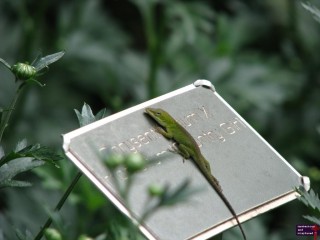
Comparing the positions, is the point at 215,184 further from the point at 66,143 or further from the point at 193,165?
the point at 66,143

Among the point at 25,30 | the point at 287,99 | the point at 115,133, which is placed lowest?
the point at 287,99

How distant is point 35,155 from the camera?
77.9 inches

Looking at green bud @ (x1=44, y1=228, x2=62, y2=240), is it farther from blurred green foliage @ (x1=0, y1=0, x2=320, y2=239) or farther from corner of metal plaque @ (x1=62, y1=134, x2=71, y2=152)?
blurred green foliage @ (x1=0, y1=0, x2=320, y2=239)

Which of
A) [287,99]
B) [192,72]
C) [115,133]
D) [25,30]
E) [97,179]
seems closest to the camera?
[97,179]

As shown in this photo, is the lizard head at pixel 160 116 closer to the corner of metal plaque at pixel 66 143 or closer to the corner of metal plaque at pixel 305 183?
the corner of metal plaque at pixel 66 143

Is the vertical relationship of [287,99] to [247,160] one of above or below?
below

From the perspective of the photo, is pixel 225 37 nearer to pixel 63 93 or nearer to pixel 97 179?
pixel 63 93

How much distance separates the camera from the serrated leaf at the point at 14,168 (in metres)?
1.99

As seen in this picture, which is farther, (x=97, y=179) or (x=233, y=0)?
(x=233, y=0)

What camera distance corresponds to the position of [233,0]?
17.5 feet

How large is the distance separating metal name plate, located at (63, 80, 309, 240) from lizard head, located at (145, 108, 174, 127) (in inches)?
0.7

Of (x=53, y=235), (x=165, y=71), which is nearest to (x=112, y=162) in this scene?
(x=53, y=235)

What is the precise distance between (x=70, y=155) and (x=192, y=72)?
2418 millimetres

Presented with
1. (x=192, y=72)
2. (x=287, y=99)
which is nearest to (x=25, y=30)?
(x=192, y=72)
